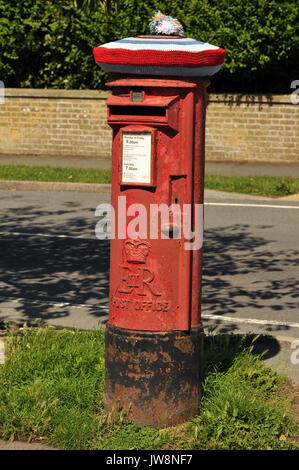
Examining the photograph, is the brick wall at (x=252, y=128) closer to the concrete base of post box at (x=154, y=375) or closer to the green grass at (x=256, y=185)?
the green grass at (x=256, y=185)

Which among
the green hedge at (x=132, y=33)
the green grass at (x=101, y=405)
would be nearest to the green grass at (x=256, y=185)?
the green hedge at (x=132, y=33)

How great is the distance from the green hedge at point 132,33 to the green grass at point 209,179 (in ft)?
13.6

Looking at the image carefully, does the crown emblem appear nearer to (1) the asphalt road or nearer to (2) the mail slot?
(2) the mail slot

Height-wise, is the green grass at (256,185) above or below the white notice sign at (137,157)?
below

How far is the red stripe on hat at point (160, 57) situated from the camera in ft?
16.6

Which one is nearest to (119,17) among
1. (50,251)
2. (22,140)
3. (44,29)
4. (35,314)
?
(44,29)

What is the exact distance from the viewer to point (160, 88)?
16.8 ft

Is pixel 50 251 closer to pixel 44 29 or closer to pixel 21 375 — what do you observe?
pixel 21 375

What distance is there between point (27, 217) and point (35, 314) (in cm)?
557

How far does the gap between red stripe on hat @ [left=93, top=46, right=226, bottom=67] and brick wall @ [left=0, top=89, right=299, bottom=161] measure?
16.0 metres

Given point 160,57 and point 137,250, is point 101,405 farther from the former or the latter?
point 160,57

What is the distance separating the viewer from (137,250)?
17.4ft

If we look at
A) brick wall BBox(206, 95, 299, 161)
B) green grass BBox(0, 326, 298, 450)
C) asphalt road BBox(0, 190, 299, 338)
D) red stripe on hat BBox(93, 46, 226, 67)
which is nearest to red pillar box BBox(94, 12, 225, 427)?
red stripe on hat BBox(93, 46, 226, 67)

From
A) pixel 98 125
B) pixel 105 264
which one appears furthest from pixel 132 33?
pixel 105 264
